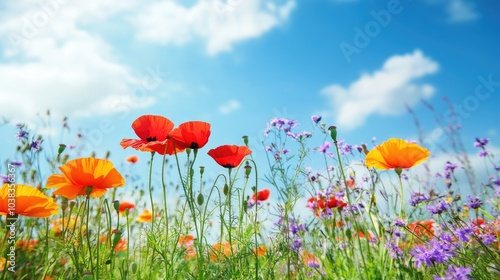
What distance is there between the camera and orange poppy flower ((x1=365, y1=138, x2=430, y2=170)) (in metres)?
1.88

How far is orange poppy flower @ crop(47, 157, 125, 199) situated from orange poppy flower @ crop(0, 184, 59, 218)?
0.06m

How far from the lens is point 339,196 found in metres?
2.68

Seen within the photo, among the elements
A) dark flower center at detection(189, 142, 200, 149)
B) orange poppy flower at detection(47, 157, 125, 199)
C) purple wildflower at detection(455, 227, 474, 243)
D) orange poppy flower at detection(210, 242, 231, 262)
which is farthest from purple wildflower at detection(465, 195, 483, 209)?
orange poppy flower at detection(47, 157, 125, 199)

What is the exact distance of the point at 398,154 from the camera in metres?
1.89

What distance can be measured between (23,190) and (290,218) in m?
1.54

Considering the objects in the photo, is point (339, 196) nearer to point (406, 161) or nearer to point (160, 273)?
point (406, 161)

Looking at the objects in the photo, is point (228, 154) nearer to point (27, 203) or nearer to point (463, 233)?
point (27, 203)

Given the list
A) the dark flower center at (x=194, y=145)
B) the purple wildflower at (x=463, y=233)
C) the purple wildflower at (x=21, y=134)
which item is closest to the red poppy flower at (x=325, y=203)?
the purple wildflower at (x=463, y=233)

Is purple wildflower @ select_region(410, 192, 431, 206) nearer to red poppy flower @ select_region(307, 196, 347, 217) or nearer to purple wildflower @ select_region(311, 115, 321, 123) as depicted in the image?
red poppy flower @ select_region(307, 196, 347, 217)

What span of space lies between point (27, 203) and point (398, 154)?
1.51m

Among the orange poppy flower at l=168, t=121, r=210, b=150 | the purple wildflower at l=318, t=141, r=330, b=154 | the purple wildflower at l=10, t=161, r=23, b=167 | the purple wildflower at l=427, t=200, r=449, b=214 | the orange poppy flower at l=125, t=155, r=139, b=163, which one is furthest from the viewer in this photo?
the orange poppy flower at l=125, t=155, r=139, b=163

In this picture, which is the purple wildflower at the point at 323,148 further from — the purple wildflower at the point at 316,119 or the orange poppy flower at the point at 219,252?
the orange poppy flower at the point at 219,252

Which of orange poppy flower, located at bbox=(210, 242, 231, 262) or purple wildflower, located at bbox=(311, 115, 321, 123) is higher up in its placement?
purple wildflower, located at bbox=(311, 115, 321, 123)

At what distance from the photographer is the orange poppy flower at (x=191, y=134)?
185 centimetres
